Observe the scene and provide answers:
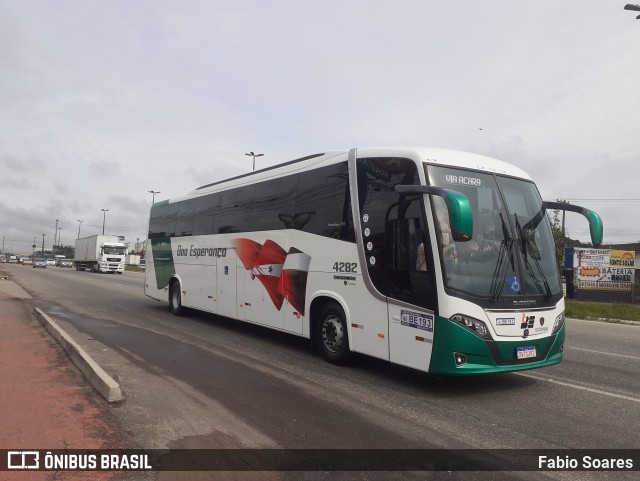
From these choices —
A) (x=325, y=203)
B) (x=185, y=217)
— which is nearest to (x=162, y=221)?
A: (x=185, y=217)

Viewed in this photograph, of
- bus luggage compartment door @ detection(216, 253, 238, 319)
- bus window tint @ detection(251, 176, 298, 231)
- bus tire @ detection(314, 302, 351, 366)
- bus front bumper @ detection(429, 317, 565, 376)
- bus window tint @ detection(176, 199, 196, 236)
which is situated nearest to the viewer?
bus front bumper @ detection(429, 317, 565, 376)

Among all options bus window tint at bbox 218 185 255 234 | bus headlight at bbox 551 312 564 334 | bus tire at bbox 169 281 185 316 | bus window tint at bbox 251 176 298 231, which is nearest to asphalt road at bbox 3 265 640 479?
bus headlight at bbox 551 312 564 334

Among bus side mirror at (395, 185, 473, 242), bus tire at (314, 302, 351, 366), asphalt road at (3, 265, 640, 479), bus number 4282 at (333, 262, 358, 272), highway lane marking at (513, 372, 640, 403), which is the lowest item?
asphalt road at (3, 265, 640, 479)

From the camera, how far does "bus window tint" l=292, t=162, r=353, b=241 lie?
7672 mm

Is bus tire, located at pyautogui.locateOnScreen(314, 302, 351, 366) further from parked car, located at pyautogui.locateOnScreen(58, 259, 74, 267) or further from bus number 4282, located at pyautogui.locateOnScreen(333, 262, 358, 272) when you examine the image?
parked car, located at pyautogui.locateOnScreen(58, 259, 74, 267)

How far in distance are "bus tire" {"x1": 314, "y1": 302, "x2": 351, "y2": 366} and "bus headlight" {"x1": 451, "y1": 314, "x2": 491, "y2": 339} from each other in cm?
208

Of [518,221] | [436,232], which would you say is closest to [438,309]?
[436,232]

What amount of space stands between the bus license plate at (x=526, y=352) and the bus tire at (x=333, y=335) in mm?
2458

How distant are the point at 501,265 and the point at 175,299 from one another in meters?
10.1

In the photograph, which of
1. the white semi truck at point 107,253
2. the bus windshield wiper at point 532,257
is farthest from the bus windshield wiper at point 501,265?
the white semi truck at point 107,253

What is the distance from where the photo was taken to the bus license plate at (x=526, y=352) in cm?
622

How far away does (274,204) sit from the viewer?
31.4ft

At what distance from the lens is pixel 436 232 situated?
6125 millimetres

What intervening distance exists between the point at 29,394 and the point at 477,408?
203 inches
